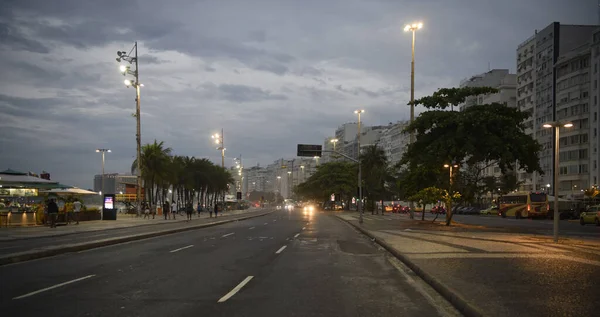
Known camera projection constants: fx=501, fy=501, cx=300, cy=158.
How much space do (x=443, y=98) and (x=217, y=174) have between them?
60.6m

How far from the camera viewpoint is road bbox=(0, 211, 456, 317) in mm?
8406

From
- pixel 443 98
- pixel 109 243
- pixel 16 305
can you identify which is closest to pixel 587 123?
pixel 443 98

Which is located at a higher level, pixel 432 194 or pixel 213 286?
pixel 432 194

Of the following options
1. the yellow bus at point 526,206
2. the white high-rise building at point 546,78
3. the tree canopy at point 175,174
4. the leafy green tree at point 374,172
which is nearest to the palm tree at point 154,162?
the tree canopy at point 175,174

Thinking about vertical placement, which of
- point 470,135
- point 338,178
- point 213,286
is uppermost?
point 470,135

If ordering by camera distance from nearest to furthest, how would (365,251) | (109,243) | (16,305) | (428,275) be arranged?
1. (16,305)
2. (428,275)
3. (365,251)
4. (109,243)

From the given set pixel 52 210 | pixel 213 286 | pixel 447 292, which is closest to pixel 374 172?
pixel 52 210

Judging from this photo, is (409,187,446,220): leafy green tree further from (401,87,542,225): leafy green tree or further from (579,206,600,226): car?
(579,206,600,226): car

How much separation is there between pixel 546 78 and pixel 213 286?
3438 inches

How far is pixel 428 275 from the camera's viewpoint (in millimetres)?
11422

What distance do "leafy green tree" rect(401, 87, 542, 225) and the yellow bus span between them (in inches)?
1031

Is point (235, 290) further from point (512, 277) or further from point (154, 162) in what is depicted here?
point (154, 162)

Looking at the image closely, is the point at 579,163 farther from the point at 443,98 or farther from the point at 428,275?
the point at 428,275

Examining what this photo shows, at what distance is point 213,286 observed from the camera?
10570mm
